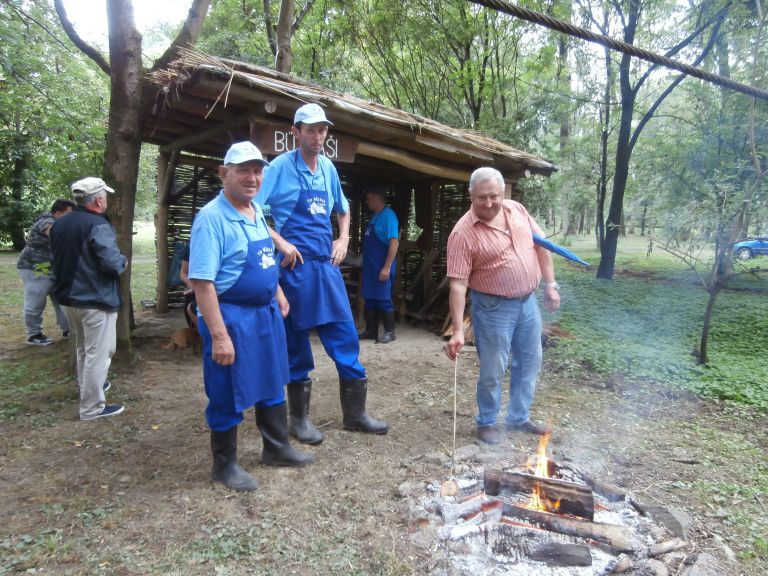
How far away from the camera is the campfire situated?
229 cm

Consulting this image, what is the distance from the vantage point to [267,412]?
3.10 metres

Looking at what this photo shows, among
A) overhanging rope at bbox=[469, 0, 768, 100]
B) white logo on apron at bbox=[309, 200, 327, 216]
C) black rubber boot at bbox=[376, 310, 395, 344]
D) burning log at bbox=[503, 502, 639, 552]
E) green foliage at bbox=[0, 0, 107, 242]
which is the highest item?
green foliage at bbox=[0, 0, 107, 242]

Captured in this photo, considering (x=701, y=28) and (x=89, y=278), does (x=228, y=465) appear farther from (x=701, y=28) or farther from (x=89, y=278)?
(x=701, y=28)

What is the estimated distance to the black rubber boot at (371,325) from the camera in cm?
683

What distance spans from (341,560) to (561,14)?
1260 centimetres

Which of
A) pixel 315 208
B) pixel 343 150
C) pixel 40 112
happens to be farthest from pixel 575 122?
pixel 315 208

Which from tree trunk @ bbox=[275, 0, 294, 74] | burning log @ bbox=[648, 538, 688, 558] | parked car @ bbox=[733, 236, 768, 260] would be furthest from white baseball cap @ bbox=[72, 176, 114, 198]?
parked car @ bbox=[733, 236, 768, 260]

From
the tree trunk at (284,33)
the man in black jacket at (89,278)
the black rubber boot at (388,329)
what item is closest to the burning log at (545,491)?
the man in black jacket at (89,278)

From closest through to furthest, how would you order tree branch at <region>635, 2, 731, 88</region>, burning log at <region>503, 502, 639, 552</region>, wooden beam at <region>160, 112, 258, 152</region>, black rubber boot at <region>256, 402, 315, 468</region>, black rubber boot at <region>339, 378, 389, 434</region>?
burning log at <region>503, 502, 639, 552</region> < black rubber boot at <region>256, 402, 315, 468</region> < black rubber boot at <region>339, 378, 389, 434</region> < wooden beam at <region>160, 112, 258, 152</region> < tree branch at <region>635, 2, 731, 88</region>

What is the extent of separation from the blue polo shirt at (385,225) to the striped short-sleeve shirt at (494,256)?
2.95m

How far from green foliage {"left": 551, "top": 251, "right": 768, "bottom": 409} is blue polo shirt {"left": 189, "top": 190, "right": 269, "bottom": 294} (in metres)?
4.33

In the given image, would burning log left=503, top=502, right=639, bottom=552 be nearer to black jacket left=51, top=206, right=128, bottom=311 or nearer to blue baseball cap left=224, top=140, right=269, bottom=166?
blue baseball cap left=224, top=140, right=269, bottom=166

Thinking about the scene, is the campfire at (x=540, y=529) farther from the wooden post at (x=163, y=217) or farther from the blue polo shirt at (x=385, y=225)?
the wooden post at (x=163, y=217)

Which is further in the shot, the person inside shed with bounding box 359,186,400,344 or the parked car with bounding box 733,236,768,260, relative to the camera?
the parked car with bounding box 733,236,768,260
